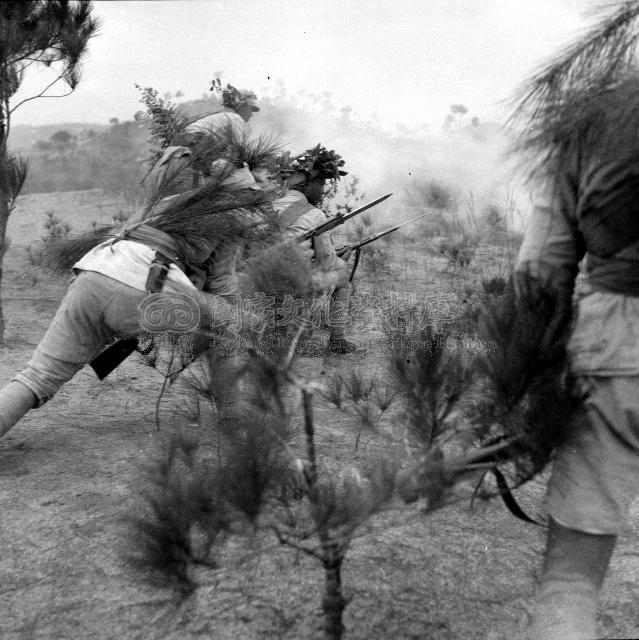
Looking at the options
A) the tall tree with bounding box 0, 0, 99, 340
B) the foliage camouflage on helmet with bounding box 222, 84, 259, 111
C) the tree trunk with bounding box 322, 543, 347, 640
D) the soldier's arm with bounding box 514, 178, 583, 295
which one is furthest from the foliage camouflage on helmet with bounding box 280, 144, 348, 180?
the tree trunk with bounding box 322, 543, 347, 640

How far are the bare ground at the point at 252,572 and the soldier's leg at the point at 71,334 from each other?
0.96 ft

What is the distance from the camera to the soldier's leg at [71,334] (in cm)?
275

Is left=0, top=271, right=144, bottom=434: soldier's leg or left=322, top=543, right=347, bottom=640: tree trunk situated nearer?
left=322, top=543, right=347, bottom=640: tree trunk

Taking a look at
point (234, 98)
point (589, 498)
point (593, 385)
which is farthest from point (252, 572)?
point (234, 98)

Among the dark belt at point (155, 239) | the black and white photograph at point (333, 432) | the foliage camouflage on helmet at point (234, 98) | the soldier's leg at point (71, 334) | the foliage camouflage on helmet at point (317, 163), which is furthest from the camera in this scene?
the foliage camouflage on helmet at point (317, 163)

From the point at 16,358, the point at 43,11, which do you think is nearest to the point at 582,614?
the point at 16,358

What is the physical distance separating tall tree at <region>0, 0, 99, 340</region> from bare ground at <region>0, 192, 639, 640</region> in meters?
2.50

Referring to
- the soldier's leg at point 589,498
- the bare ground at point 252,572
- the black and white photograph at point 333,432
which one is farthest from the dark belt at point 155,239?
the soldier's leg at point 589,498

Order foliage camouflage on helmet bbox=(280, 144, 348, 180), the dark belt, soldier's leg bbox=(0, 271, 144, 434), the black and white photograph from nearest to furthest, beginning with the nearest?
the black and white photograph → soldier's leg bbox=(0, 271, 144, 434) → the dark belt → foliage camouflage on helmet bbox=(280, 144, 348, 180)

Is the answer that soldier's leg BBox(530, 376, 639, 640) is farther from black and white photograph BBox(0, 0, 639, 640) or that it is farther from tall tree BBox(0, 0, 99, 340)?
tall tree BBox(0, 0, 99, 340)

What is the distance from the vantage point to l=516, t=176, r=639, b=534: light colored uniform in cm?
130

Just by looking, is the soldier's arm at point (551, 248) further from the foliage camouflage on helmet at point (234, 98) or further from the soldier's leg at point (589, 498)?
the foliage camouflage on helmet at point (234, 98)

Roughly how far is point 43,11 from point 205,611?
14.1 ft

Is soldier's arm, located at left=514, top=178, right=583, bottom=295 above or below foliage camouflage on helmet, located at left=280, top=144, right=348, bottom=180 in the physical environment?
below
